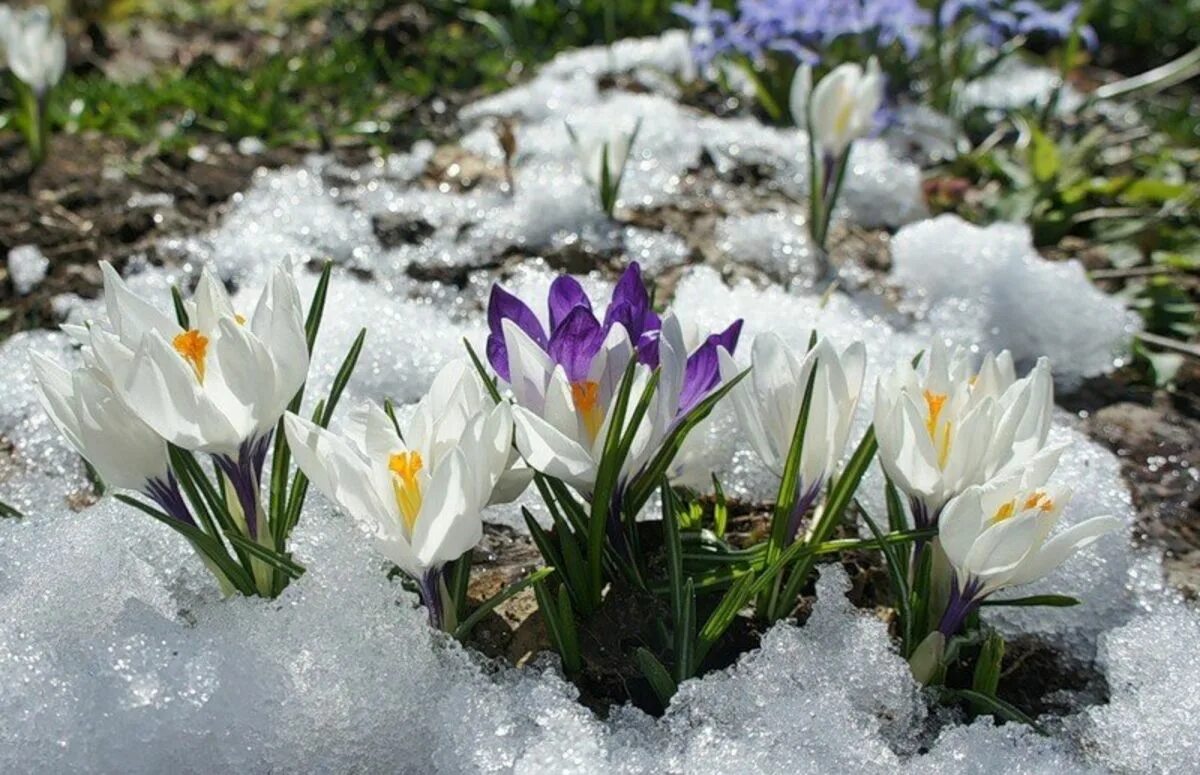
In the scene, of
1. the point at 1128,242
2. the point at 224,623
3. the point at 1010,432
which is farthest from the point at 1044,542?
the point at 1128,242

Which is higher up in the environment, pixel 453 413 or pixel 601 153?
pixel 453 413

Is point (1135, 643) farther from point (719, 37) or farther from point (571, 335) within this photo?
Answer: point (719, 37)

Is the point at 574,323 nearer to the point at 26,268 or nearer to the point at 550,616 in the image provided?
the point at 550,616

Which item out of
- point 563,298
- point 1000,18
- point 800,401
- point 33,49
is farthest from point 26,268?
point 1000,18

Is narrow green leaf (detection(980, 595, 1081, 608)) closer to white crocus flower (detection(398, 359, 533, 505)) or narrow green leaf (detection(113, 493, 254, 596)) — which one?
white crocus flower (detection(398, 359, 533, 505))

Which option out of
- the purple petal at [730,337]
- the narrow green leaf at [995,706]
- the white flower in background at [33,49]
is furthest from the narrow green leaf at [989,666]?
the white flower in background at [33,49]

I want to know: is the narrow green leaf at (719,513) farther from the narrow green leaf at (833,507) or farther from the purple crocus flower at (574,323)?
the purple crocus flower at (574,323)
